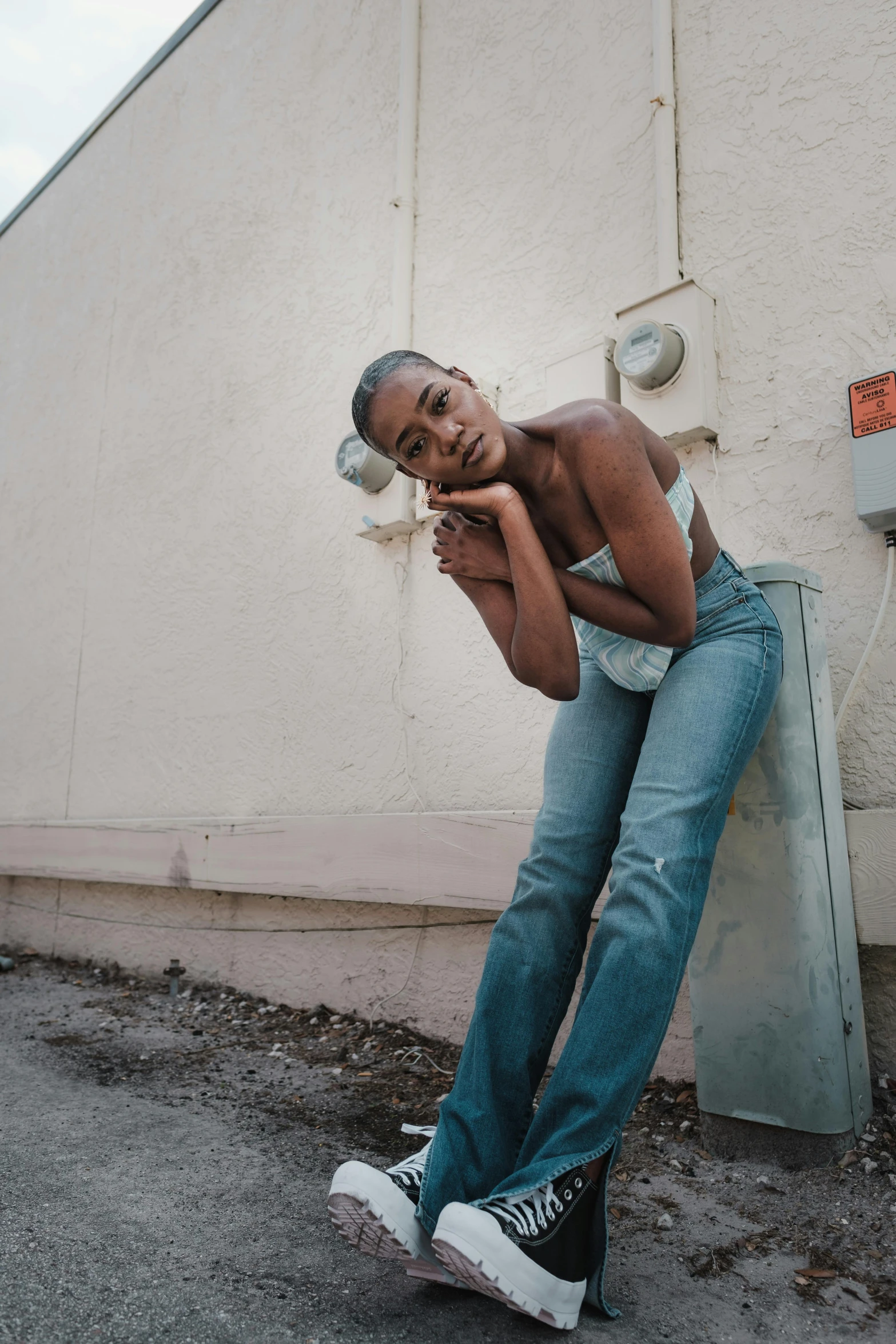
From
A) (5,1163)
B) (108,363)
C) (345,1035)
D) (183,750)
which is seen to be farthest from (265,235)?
(5,1163)

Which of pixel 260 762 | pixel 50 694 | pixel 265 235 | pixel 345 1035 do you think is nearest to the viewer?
pixel 345 1035

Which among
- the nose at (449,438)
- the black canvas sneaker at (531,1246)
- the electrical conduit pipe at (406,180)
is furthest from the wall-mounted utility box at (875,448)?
the electrical conduit pipe at (406,180)

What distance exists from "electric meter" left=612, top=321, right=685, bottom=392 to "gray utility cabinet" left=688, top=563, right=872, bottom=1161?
2.10ft

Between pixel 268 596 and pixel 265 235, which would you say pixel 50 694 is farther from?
pixel 265 235

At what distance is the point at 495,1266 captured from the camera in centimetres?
99

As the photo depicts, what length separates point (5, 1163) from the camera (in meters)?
1.57

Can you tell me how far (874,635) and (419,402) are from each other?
3.31 ft

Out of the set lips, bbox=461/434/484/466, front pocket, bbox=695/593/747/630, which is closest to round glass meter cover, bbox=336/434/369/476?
lips, bbox=461/434/484/466

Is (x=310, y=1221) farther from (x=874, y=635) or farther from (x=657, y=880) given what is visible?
(x=874, y=635)

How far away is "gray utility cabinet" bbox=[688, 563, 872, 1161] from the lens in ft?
4.77

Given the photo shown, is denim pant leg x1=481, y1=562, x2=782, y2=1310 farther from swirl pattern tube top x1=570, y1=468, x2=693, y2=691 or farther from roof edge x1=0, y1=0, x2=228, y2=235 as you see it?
roof edge x1=0, y1=0, x2=228, y2=235

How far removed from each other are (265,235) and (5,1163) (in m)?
3.24

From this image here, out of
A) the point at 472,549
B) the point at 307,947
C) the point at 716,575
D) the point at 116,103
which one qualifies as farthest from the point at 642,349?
the point at 116,103

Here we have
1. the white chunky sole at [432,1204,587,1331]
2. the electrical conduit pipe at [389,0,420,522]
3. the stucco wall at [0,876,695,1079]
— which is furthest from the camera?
the electrical conduit pipe at [389,0,420,522]
